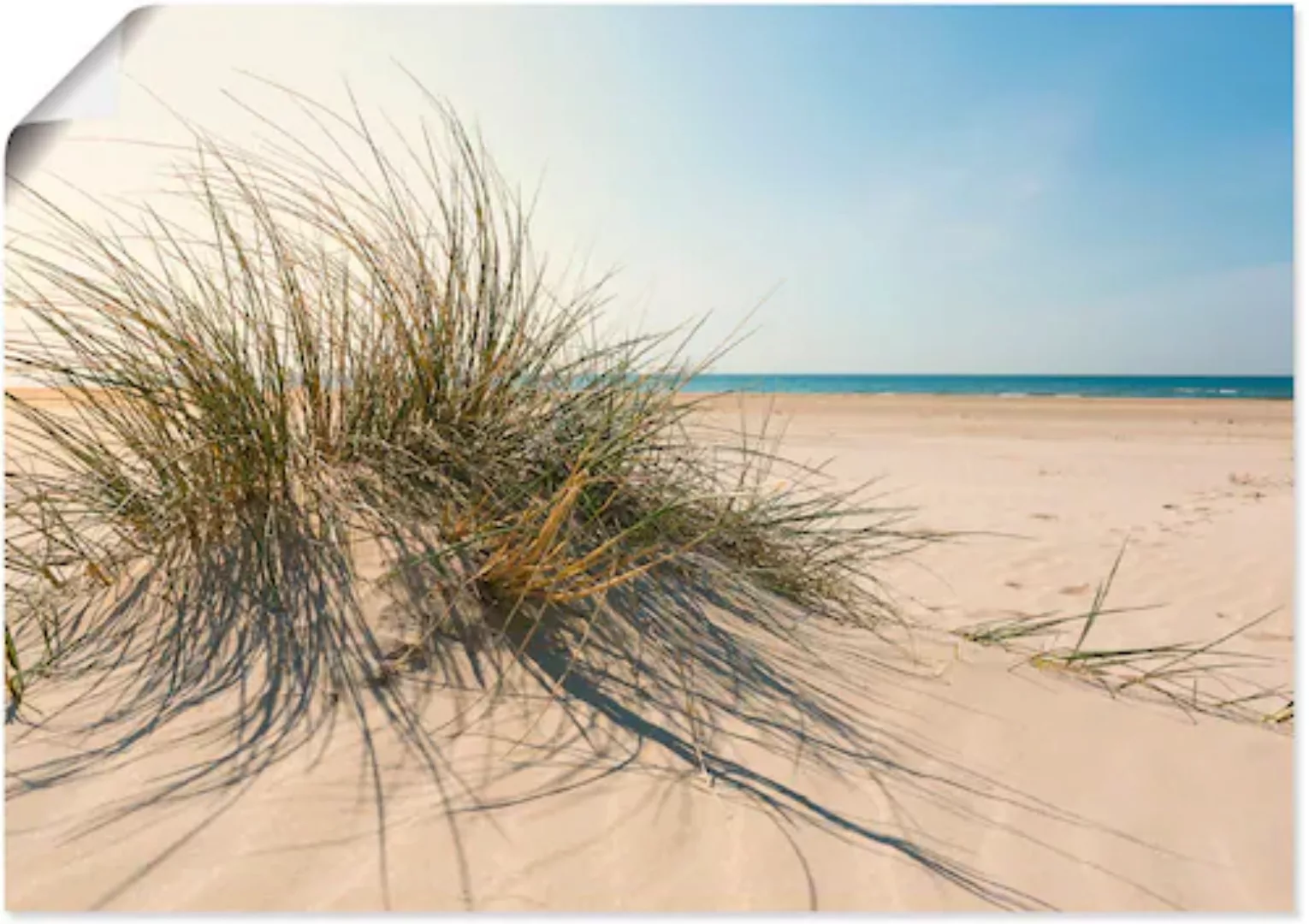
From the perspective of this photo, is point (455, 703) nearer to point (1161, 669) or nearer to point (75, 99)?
point (75, 99)

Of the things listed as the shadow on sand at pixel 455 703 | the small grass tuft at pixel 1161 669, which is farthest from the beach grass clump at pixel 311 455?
the small grass tuft at pixel 1161 669

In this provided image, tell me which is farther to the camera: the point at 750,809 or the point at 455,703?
the point at 455,703

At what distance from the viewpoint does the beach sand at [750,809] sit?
50.4 inches

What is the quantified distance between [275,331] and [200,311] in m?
0.20

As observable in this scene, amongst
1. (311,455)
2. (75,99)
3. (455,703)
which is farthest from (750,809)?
(75,99)

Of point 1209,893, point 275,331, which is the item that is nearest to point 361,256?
point 275,331

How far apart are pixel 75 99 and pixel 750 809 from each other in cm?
220

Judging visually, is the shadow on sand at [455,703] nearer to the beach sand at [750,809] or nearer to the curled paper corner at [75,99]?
the beach sand at [750,809]

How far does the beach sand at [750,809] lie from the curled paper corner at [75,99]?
125 cm

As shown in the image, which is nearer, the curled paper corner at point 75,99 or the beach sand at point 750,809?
the beach sand at point 750,809

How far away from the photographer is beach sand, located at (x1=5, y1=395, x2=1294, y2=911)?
1.28 meters

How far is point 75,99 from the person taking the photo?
6.09 feet

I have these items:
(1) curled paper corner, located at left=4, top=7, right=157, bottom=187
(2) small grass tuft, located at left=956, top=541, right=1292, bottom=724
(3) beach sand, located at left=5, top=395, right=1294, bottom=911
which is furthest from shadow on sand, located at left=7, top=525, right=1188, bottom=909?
(1) curled paper corner, located at left=4, top=7, right=157, bottom=187

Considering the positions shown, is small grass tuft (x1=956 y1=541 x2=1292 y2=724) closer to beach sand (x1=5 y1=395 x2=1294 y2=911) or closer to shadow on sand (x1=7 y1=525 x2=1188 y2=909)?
beach sand (x1=5 y1=395 x2=1294 y2=911)
